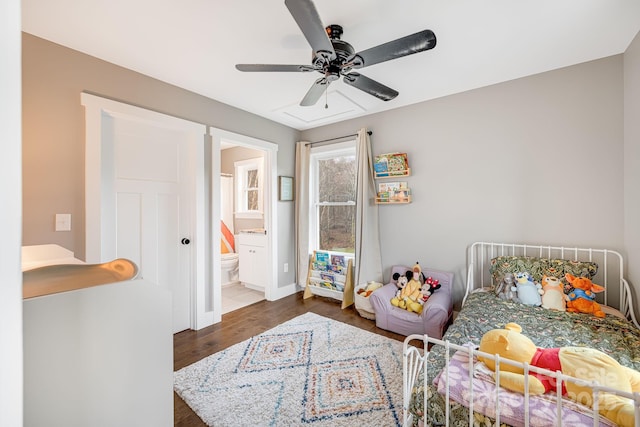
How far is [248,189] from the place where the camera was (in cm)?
491

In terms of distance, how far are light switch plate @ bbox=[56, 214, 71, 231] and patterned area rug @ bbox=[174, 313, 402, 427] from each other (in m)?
1.35

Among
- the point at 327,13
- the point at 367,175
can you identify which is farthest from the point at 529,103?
the point at 327,13

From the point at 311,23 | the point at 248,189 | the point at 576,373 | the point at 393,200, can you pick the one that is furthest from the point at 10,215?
the point at 248,189

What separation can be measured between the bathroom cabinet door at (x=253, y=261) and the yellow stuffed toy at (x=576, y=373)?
3.02m

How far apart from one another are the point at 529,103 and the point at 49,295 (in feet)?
10.8

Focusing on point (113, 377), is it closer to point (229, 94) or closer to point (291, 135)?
point (229, 94)

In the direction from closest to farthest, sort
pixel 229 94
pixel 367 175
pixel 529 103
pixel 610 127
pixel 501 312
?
1. pixel 501 312
2. pixel 610 127
3. pixel 529 103
4. pixel 229 94
5. pixel 367 175

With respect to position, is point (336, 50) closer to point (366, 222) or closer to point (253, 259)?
point (366, 222)

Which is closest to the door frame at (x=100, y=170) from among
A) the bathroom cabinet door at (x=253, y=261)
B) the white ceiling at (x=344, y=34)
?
the white ceiling at (x=344, y=34)

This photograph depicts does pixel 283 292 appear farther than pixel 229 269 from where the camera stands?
No

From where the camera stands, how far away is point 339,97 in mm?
2826

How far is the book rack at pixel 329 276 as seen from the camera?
3498 millimetres

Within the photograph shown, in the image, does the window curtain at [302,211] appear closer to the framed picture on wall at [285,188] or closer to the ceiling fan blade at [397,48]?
the framed picture on wall at [285,188]

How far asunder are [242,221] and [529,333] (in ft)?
14.2
